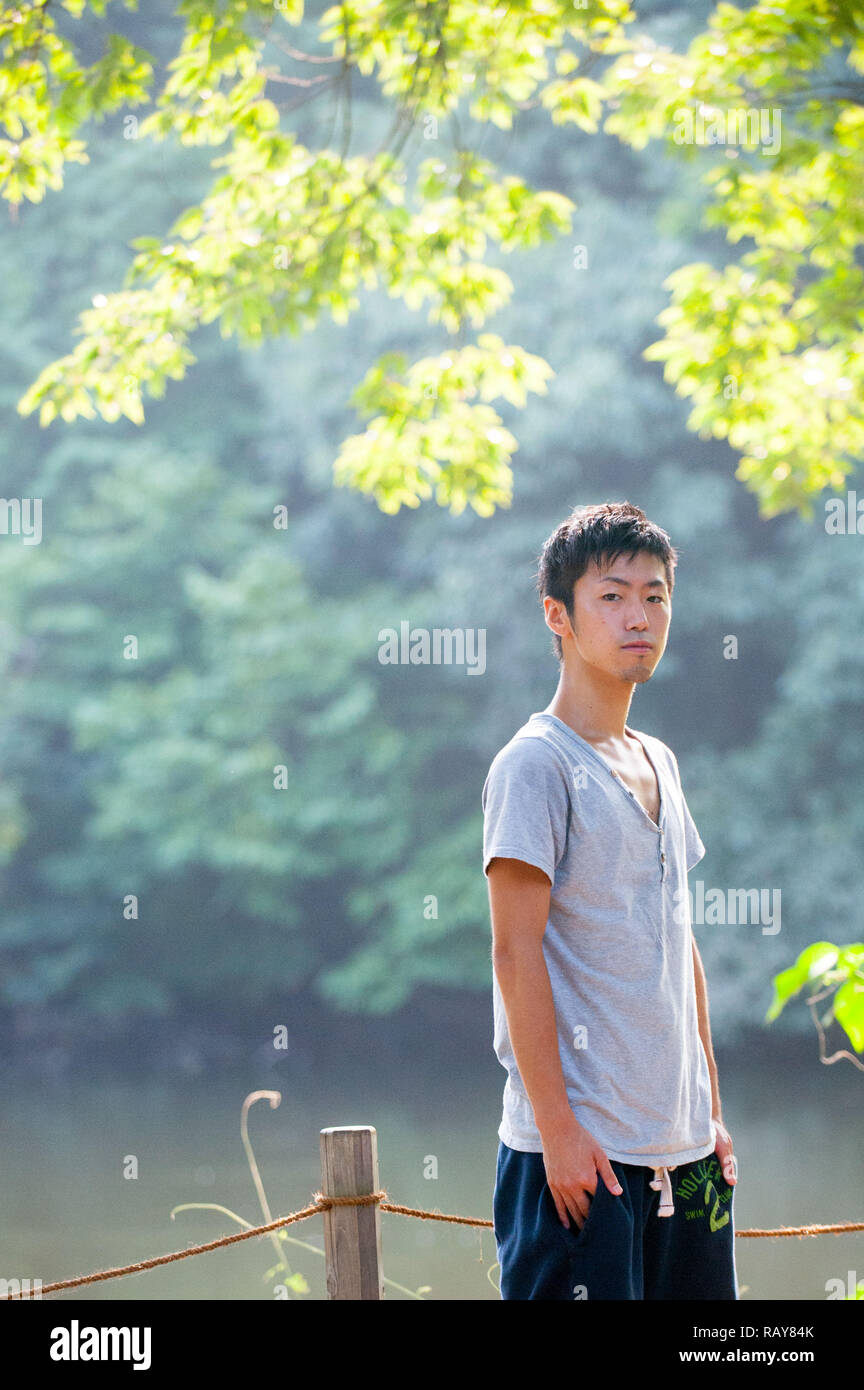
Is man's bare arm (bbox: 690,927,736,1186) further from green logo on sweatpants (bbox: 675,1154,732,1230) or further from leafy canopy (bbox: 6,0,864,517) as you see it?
leafy canopy (bbox: 6,0,864,517)

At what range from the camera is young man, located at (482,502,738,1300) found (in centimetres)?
135

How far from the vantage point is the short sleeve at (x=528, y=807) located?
1.37m

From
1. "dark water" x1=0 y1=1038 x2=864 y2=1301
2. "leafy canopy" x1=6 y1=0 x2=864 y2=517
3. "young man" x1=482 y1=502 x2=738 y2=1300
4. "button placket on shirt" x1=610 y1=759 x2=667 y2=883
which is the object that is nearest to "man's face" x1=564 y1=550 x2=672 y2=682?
"young man" x1=482 y1=502 x2=738 y2=1300

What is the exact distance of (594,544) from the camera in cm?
154

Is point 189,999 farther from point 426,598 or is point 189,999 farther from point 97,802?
point 426,598

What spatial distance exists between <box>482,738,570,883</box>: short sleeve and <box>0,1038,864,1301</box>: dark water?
9.81 ft

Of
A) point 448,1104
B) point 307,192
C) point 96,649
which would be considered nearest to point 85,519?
point 96,649

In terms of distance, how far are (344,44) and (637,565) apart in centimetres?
238

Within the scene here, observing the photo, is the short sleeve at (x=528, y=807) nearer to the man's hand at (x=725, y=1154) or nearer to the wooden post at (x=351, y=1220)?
the man's hand at (x=725, y=1154)

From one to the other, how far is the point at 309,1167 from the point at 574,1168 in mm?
6028

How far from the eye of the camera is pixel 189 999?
1074 cm

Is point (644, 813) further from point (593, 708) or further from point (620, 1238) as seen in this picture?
point (620, 1238)

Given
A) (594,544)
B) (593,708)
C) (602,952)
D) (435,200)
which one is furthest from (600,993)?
(435,200)

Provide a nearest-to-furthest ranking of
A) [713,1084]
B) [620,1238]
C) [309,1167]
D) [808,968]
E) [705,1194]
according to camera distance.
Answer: [620,1238] < [705,1194] < [713,1084] < [808,968] < [309,1167]
